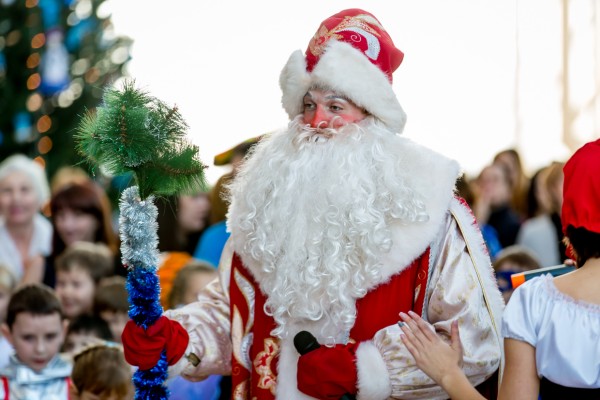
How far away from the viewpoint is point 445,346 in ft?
10.5

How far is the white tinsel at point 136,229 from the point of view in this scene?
311cm

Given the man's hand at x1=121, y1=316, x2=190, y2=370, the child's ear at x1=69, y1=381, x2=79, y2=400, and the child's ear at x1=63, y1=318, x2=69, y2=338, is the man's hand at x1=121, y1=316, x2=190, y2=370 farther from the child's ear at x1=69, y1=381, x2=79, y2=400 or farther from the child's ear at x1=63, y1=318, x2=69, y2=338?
the child's ear at x1=63, y1=318, x2=69, y2=338

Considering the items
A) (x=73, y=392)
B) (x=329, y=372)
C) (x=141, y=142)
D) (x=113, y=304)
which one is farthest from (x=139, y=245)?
(x=113, y=304)

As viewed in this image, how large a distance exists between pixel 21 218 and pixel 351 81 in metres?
4.02

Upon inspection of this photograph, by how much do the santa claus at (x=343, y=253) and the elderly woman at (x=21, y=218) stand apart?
349 cm

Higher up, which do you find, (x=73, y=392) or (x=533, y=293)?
(x=533, y=293)

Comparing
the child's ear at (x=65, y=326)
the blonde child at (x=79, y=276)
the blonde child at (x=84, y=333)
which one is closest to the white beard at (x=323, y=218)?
the child's ear at (x=65, y=326)

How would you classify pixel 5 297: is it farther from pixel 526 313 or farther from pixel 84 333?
pixel 526 313

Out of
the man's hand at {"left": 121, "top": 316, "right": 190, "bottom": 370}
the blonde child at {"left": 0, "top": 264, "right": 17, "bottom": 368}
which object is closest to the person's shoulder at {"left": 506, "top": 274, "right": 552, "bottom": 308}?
the man's hand at {"left": 121, "top": 316, "right": 190, "bottom": 370}

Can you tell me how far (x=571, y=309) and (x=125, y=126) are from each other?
1.36 metres

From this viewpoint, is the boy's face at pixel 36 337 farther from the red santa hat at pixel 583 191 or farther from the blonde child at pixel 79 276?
the red santa hat at pixel 583 191

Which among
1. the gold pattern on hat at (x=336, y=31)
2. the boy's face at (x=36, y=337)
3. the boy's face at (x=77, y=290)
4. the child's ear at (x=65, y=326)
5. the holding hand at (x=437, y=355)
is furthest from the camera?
the boy's face at (x=77, y=290)

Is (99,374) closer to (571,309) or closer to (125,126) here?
(125,126)

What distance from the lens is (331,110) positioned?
3.72 metres
